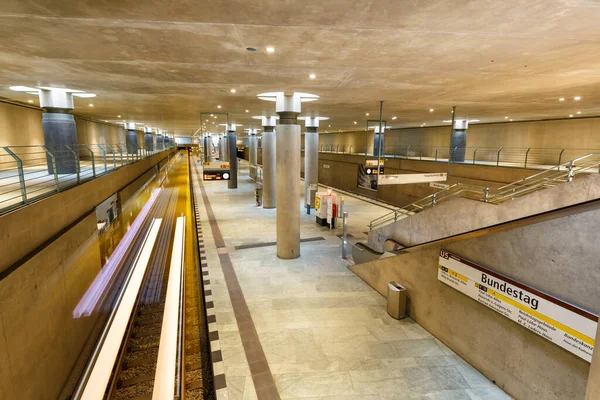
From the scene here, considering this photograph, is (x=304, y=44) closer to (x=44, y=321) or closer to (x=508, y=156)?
(x=44, y=321)

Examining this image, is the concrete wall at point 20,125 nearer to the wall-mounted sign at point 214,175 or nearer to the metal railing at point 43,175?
the metal railing at point 43,175

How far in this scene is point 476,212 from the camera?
207 inches

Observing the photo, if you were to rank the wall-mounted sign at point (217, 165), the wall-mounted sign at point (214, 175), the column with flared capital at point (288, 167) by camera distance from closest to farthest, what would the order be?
the column with flared capital at point (288, 167), the wall-mounted sign at point (214, 175), the wall-mounted sign at point (217, 165)

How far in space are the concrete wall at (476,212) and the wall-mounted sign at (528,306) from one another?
2.27 feet

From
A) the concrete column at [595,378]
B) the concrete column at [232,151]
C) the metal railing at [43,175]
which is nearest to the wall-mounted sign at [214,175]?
the metal railing at [43,175]

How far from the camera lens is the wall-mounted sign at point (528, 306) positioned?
3676mm

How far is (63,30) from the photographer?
3881 millimetres

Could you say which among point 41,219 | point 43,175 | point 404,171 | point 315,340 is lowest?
point 315,340

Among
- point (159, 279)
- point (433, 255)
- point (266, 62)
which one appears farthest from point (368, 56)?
point (159, 279)

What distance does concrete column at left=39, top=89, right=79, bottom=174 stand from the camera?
29.8 ft

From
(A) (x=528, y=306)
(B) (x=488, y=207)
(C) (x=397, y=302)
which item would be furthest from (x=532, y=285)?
(C) (x=397, y=302)

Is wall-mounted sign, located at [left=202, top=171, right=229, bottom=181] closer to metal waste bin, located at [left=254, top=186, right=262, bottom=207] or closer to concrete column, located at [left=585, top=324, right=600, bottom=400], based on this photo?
metal waste bin, located at [left=254, top=186, right=262, bottom=207]

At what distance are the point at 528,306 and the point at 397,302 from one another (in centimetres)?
259

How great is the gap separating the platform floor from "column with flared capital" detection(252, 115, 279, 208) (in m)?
7.43
